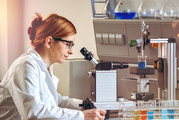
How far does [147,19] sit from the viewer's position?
9.21 feet

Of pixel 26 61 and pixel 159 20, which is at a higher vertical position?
pixel 159 20

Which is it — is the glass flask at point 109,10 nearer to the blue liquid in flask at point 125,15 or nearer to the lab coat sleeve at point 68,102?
the blue liquid in flask at point 125,15

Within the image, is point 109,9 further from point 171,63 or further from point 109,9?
point 171,63

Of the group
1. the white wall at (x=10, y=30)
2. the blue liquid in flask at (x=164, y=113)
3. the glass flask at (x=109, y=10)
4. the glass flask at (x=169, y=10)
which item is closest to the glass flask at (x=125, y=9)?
the glass flask at (x=109, y=10)

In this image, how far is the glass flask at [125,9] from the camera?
2.80 metres

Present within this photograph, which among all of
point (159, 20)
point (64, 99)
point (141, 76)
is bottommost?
point (64, 99)

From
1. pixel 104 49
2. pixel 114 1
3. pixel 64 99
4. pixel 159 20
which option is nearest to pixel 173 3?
pixel 159 20

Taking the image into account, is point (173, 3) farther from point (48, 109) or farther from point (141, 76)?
point (48, 109)

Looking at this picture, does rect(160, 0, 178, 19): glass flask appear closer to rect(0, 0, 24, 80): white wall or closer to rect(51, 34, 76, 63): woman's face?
rect(51, 34, 76, 63): woman's face

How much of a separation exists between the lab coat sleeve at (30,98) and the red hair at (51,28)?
0.82 feet

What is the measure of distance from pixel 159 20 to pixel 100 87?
2.52 ft

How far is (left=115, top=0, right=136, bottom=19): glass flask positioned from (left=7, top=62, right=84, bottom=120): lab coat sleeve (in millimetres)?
998

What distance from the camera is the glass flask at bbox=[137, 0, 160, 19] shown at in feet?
8.88

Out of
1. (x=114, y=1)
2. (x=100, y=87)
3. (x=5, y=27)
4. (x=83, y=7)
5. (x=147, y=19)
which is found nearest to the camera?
(x=100, y=87)
